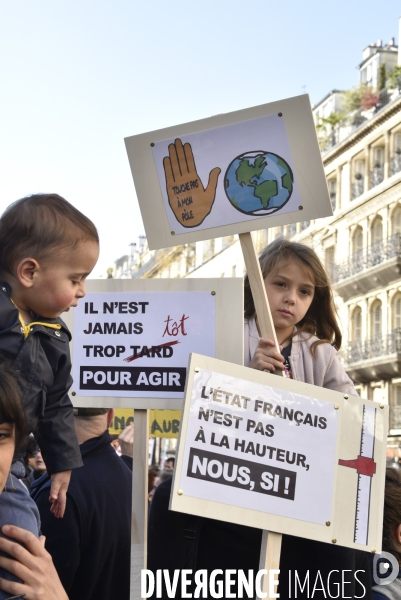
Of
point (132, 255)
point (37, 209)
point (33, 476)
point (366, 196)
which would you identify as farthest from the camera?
point (132, 255)

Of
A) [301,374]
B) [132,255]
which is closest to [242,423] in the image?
[301,374]

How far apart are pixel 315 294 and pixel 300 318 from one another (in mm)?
269

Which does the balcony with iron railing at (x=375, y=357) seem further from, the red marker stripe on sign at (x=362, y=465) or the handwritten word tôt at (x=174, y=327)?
the red marker stripe on sign at (x=362, y=465)

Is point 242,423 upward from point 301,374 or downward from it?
downward

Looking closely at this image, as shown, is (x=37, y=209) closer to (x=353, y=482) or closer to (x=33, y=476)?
(x=353, y=482)

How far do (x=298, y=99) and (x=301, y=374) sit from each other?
1075 millimetres

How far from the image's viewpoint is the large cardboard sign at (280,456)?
11.0 ft

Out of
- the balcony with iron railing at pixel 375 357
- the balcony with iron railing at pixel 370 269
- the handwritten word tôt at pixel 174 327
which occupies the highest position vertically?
the balcony with iron railing at pixel 370 269

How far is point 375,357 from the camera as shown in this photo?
41.2 meters

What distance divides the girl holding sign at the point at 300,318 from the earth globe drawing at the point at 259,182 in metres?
0.40

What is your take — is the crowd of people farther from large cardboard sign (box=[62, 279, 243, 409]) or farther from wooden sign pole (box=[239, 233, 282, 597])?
large cardboard sign (box=[62, 279, 243, 409])

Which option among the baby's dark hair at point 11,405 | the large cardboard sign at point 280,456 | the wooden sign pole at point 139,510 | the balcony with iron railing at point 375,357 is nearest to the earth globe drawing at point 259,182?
the large cardboard sign at point 280,456

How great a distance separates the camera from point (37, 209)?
330cm

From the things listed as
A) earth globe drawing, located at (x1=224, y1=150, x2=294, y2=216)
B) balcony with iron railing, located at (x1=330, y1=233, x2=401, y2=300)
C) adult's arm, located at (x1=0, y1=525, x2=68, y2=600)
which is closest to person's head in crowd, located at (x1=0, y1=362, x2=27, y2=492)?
adult's arm, located at (x1=0, y1=525, x2=68, y2=600)
